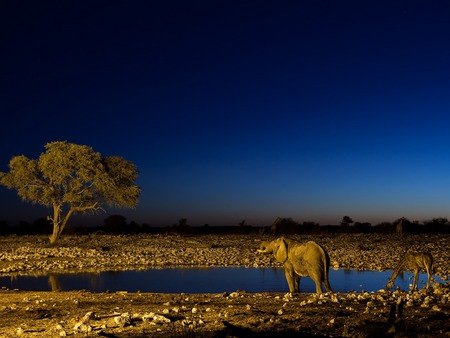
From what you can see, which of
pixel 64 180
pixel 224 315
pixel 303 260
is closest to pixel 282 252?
pixel 303 260

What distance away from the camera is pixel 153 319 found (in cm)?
1002

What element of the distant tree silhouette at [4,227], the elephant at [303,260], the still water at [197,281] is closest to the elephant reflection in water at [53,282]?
Answer: the still water at [197,281]

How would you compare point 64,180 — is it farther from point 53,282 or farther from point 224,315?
point 224,315

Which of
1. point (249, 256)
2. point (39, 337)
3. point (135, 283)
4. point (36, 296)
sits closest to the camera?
point (39, 337)

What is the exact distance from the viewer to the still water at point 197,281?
19.4 meters

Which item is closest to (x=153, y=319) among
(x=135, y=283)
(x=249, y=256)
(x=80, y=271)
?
(x=135, y=283)

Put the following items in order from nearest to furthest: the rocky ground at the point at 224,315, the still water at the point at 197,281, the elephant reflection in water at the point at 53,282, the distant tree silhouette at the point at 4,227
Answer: the rocky ground at the point at 224,315 → the still water at the point at 197,281 → the elephant reflection in water at the point at 53,282 → the distant tree silhouette at the point at 4,227

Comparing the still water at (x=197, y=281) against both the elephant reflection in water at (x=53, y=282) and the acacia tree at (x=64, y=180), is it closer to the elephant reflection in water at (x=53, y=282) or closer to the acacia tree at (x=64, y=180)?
the elephant reflection in water at (x=53, y=282)

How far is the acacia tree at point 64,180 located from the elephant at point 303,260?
2633 cm

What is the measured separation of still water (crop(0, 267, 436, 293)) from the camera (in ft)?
63.7

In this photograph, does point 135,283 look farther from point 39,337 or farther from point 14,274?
point 39,337

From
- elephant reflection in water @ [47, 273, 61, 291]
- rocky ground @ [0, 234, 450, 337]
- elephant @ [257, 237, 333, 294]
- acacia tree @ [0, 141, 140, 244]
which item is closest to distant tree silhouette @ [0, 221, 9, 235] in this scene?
acacia tree @ [0, 141, 140, 244]

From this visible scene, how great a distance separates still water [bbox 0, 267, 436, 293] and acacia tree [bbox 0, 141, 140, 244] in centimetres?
1731

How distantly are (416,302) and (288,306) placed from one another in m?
2.95
